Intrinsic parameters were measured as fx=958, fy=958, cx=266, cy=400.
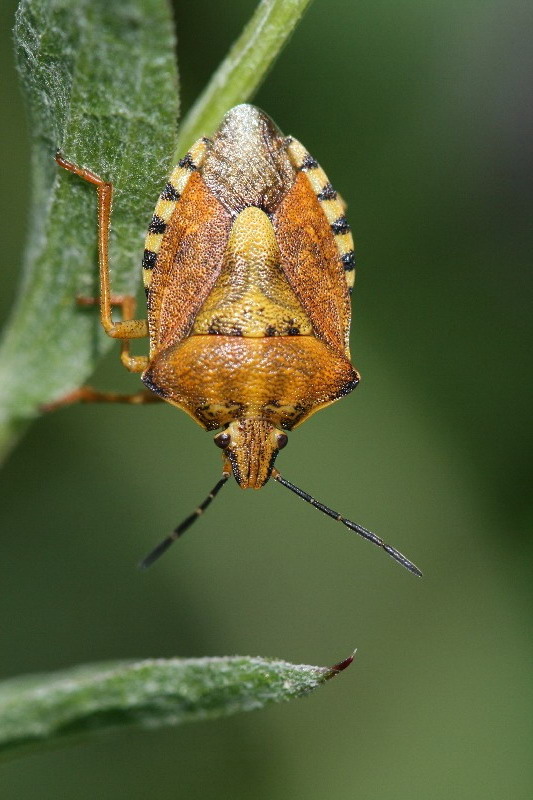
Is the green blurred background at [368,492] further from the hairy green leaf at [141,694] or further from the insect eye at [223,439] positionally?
the hairy green leaf at [141,694]

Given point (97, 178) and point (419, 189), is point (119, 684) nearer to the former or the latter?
point (97, 178)

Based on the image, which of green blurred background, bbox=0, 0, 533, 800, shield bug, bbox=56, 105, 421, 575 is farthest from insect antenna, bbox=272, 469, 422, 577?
green blurred background, bbox=0, 0, 533, 800

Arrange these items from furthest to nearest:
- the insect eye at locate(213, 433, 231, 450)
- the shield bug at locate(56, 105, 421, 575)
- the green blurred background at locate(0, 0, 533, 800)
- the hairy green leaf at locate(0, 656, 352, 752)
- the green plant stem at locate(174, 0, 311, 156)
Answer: the green blurred background at locate(0, 0, 533, 800), the insect eye at locate(213, 433, 231, 450), the shield bug at locate(56, 105, 421, 575), the green plant stem at locate(174, 0, 311, 156), the hairy green leaf at locate(0, 656, 352, 752)

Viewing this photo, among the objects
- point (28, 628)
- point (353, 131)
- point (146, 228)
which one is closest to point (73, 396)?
point (146, 228)

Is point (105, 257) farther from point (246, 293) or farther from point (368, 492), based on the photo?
point (368, 492)

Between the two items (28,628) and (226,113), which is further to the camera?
(28,628)

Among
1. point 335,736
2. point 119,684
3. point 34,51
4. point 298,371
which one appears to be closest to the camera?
point 119,684

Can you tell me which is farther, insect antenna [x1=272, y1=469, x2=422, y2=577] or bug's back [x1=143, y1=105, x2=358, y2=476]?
insect antenna [x1=272, y1=469, x2=422, y2=577]

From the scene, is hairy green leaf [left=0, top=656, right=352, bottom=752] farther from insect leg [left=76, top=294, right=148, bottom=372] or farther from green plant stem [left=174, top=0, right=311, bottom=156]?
green plant stem [left=174, top=0, right=311, bottom=156]

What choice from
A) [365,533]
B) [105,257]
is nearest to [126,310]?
[105,257]
